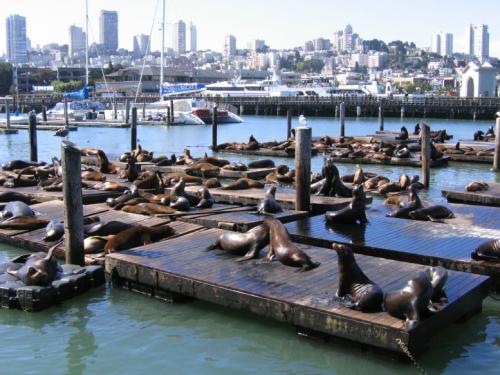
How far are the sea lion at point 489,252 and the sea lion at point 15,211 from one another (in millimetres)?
6470

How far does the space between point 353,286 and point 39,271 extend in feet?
11.1

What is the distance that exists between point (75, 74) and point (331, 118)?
61.9m

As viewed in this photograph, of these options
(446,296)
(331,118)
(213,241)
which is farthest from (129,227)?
(331,118)

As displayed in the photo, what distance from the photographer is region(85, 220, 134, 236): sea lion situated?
8844 millimetres

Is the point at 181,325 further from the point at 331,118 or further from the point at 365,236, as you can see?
the point at 331,118

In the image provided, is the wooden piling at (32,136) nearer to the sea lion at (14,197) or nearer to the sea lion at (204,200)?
the sea lion at (14,197)

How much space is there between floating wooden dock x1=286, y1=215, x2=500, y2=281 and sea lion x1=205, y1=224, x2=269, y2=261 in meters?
1.25

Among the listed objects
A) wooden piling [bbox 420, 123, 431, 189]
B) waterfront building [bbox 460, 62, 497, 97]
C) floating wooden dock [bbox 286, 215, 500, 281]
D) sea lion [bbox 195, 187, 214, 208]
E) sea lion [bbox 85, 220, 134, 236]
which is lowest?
Answer: floating wooden dock [bbox 286, 215, 500, 281]

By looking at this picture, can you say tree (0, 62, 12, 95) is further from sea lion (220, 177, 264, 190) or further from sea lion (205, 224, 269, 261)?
sea lion (205, 224, 269, 261)

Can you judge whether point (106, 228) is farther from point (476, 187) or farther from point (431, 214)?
point (476, 187)

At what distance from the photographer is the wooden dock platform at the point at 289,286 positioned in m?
5.63

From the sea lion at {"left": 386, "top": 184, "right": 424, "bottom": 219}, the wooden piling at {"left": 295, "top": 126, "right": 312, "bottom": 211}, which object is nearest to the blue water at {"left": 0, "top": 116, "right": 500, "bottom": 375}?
the sea lion at {"left": 386, "top": 184, "right": 424, "bottom": 219}

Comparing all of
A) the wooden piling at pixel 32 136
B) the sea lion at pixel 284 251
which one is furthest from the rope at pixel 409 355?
the wooden piling at pixel 32 136

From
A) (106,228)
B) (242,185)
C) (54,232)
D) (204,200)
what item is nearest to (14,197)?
(54,232)
